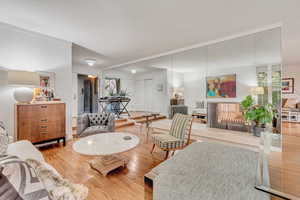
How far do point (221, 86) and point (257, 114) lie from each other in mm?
999

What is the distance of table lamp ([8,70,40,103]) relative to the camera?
241 cm

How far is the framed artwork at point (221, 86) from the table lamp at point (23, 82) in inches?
156

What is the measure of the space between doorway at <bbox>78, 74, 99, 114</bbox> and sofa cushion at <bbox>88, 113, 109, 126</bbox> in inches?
117

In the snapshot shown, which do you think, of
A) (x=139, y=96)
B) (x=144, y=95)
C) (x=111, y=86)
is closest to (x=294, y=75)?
(x=144, y=95)

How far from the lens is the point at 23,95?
2576mm

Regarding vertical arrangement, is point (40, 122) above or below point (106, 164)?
above

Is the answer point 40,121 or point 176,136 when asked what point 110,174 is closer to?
point 176,136

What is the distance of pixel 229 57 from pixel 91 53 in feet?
13.3

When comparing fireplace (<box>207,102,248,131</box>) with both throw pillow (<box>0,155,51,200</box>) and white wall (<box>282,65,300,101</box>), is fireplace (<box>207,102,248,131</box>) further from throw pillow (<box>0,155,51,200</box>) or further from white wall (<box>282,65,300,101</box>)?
white wall (<box>282,65,300,101</box>)

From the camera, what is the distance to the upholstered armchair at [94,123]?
3.03 metres

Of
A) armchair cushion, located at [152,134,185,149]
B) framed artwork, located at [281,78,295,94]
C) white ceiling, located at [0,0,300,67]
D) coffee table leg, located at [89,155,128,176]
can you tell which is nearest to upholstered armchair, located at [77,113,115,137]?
coffee table leg, located at [89,155,128,176]

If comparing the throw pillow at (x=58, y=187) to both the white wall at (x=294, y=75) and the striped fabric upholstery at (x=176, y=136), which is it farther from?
the white wall at (x=294, y=75)

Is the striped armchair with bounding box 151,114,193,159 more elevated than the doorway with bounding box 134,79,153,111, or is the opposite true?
the doorway with bounding box 134,79,153,111

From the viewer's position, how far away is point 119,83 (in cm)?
657
